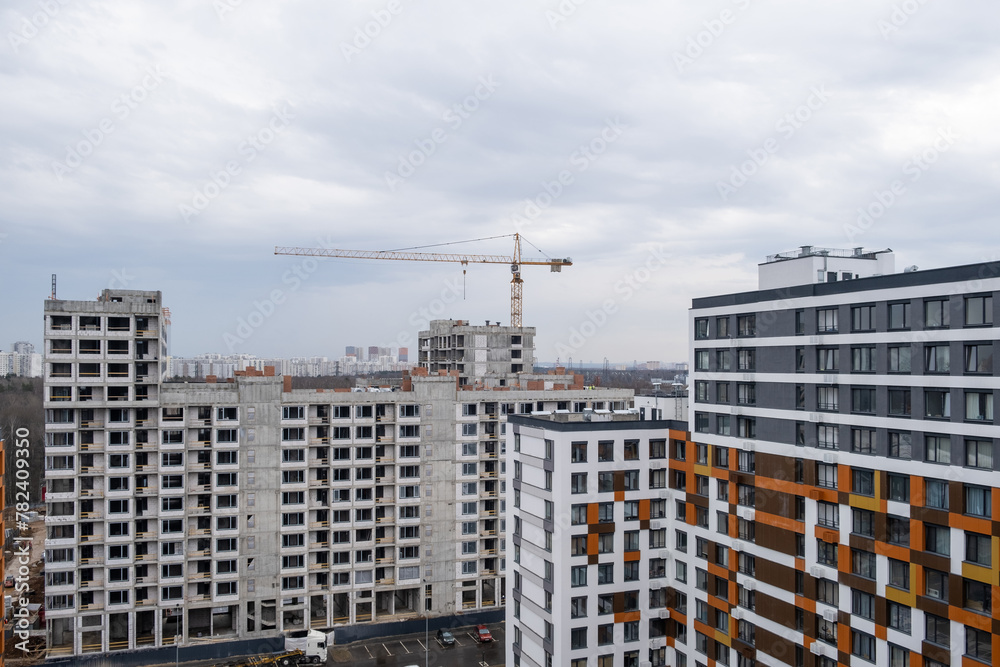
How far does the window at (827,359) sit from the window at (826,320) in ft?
3.52

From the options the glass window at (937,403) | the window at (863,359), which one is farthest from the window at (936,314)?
the window at (863,359)

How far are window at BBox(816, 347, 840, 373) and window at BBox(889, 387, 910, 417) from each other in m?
3.65

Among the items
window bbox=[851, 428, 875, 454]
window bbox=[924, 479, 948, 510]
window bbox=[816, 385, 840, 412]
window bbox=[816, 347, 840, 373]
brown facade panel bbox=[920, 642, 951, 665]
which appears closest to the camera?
brown facade panel bbox=[920, 642, 951, 665]

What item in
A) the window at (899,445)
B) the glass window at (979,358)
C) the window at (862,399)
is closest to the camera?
the glass window at (979,358)

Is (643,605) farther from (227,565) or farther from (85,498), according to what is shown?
(85,498)

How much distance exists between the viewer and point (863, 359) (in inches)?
1521

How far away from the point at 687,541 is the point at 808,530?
11.4 meters

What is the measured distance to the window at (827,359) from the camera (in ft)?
132

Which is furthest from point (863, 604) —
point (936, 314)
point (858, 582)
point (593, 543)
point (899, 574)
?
point (593, 543)

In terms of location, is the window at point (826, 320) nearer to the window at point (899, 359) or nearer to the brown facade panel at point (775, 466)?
the window at point (899, 359)

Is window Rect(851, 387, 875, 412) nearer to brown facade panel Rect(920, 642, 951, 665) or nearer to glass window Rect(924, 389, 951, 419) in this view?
glass window Rect(924, 389, 951, 419)

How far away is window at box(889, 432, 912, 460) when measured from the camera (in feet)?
118

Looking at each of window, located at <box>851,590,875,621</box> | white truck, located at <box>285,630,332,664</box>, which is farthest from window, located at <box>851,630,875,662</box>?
white truck, located at <box>285,630,332,664</box>

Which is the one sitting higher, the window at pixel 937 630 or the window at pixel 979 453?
the window at pixel 979 453
